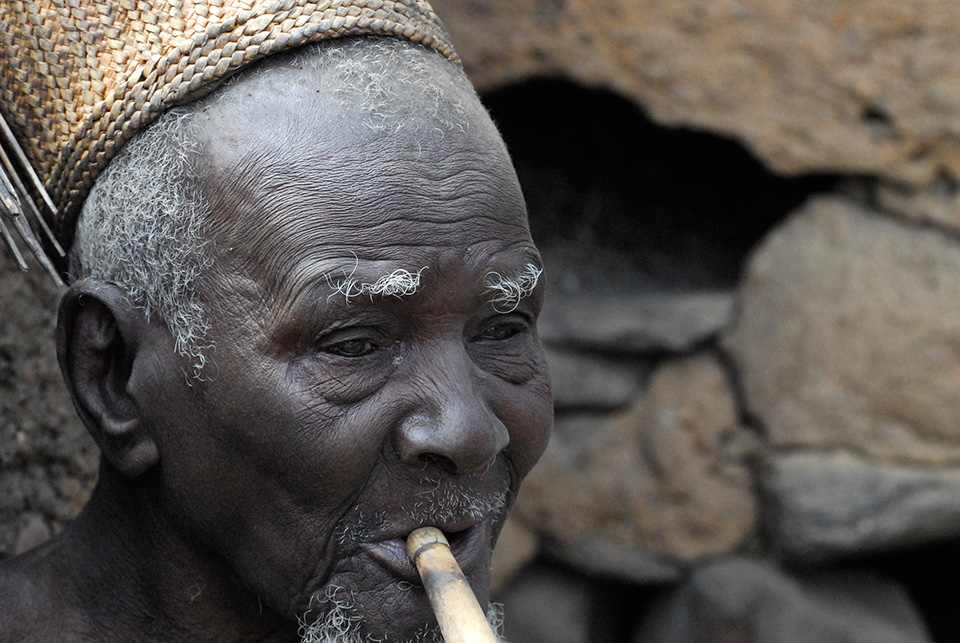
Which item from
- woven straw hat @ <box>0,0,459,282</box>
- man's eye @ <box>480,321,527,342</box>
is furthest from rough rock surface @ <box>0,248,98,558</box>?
man's eye @ <box>480,321,527,342</box>

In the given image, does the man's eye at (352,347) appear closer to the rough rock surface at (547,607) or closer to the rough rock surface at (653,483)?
the rough rock surface at (653,483)

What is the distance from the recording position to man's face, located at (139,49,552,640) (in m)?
1.65

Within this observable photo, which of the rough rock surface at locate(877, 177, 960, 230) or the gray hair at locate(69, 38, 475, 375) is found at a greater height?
the gray hair at locate(69, 38, 475, 375)

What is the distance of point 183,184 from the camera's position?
1.72 meters

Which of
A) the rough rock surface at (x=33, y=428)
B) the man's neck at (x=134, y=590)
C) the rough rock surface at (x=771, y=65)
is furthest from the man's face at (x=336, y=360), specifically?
the rough rock surface at (x=771, y=65)

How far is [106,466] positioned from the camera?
200cm

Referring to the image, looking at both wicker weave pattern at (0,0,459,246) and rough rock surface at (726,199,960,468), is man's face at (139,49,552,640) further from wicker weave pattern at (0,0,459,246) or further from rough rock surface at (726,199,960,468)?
rough rock surface at (726,199,960,468)

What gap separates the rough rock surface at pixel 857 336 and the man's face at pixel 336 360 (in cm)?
202

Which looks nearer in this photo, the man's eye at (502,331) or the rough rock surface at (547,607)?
the man's eye at (502,331)

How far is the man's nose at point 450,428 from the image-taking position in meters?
1.63

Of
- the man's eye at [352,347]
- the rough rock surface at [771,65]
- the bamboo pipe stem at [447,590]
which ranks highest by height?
the man's eye at [352,347]

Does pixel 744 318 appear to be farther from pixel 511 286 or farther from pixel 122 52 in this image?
pixel 122 52

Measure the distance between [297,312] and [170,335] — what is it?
0.80 feet

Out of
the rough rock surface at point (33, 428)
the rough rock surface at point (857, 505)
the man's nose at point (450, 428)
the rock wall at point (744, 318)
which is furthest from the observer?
the rough rock surface at point (857, 505)
